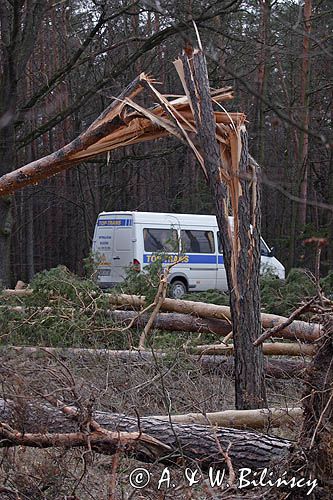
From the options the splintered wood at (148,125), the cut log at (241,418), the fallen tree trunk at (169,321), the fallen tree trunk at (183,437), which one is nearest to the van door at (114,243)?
the fallen tree trunk at (169,321)

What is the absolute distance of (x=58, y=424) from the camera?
467 centimetres

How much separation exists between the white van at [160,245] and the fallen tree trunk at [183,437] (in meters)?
12.8

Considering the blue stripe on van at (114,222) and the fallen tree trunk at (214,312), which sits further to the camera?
the blue stripe on van at (114,222)

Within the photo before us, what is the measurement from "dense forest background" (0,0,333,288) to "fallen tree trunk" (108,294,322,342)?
128cm

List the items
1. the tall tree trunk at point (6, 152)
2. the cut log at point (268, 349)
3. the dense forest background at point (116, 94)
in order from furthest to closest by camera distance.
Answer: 1. the tall tree trunk at point (6, 152)
2. the dense forest background at point (116, 94)
3. the cut log at point (268, 349)

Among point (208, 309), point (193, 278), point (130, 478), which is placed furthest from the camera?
point (193, 278)

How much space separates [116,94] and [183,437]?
12.1m

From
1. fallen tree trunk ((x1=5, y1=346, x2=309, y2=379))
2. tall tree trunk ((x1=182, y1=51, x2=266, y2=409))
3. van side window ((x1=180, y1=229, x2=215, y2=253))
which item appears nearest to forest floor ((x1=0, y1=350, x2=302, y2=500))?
fallen tree trunk ((x1=5, y1=346, x2=309, y2=379))

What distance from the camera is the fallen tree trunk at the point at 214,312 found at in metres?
8.52

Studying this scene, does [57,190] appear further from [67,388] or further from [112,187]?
[67,388]

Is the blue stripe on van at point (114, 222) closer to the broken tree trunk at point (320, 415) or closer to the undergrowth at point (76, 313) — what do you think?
the undergrowth at point (76, 313)

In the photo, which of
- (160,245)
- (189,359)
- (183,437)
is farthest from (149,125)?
(160,245)

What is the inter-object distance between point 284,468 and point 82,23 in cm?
1510

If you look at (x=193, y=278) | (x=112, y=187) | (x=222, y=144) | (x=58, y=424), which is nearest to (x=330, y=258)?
(x=193, y=278)
